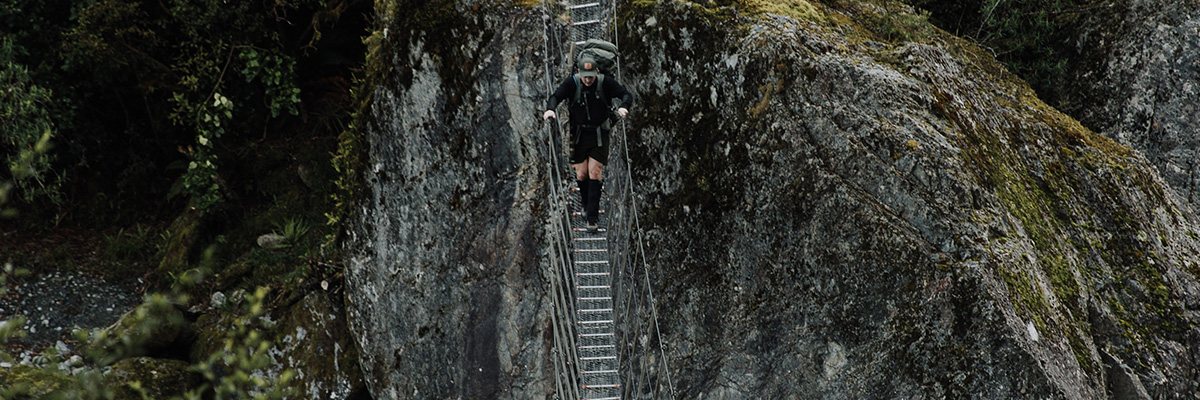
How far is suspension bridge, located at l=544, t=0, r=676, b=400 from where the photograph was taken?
725 centimetres

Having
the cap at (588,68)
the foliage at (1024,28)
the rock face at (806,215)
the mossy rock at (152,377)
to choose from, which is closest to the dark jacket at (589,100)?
the cap at (588,68)

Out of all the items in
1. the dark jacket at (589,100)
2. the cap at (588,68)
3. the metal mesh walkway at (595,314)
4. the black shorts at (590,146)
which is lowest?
the metal mesh walkway at (595,314)

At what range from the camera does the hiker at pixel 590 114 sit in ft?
23.1

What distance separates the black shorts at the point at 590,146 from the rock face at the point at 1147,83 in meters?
5.56

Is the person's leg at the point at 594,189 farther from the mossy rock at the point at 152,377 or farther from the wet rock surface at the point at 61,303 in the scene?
the wet rock surface at the point at 61,303

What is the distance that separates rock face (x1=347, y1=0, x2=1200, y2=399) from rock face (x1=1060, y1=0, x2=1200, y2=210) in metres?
1.38

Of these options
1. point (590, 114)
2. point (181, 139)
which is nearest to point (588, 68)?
point (590, 114)

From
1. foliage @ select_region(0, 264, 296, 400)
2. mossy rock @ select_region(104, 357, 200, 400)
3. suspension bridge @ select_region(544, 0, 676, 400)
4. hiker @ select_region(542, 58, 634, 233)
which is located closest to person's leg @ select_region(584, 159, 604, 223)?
hiker @ select_region(542, 58, 634, 233)

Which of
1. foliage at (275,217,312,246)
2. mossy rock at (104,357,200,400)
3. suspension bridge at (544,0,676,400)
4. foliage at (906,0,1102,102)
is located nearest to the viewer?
suspension bridge at (544,0,676,400)

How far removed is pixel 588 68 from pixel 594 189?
A: 113 cm

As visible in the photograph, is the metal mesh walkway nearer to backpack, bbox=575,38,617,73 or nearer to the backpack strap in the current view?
the backpack strap

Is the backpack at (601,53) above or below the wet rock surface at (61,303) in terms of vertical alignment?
above

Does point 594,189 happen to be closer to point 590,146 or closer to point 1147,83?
point 590,146

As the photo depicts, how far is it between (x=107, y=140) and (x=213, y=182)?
2425 millimetres
